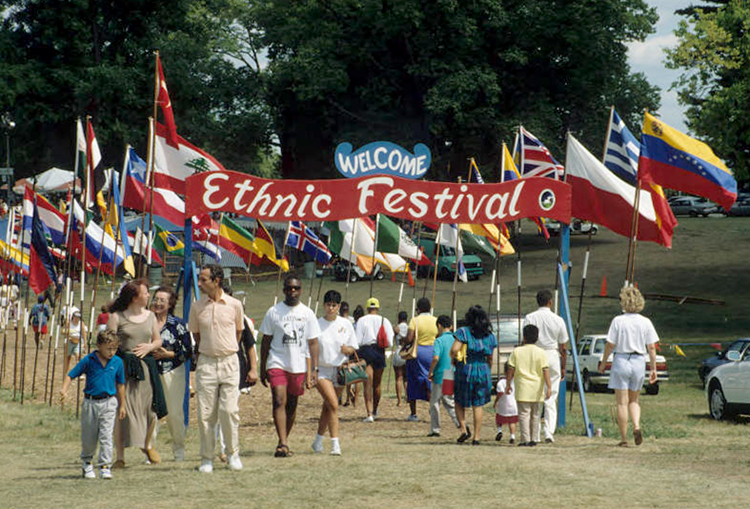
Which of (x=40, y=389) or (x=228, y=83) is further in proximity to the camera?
(x=228, y=83)

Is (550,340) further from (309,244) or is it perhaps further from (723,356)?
(309,244)

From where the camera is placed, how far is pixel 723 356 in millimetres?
22438

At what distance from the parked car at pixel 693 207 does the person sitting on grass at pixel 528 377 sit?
199 ft

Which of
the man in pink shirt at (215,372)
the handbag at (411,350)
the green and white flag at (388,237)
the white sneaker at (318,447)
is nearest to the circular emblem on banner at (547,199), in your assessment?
the handbag at (411,350)

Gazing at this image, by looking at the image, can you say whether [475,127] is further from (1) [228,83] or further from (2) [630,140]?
(2) [630,140]

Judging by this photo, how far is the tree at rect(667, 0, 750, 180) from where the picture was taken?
31406 millimetres

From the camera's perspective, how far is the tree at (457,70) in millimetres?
50406

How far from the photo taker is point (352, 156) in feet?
57.9

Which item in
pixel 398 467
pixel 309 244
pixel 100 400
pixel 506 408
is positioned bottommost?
pixel 398 467

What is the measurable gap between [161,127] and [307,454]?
5.34m

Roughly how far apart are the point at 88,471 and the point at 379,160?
27.3 feet

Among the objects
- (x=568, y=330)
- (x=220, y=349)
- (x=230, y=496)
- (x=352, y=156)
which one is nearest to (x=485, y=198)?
(x=568, y=330)

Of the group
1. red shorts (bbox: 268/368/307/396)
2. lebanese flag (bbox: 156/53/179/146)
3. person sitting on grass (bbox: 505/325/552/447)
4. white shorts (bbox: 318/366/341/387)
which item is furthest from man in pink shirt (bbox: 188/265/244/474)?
lebanese flag (bbox: 156/53/179/146)

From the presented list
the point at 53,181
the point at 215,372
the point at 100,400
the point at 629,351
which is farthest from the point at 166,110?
the point at 53,181
